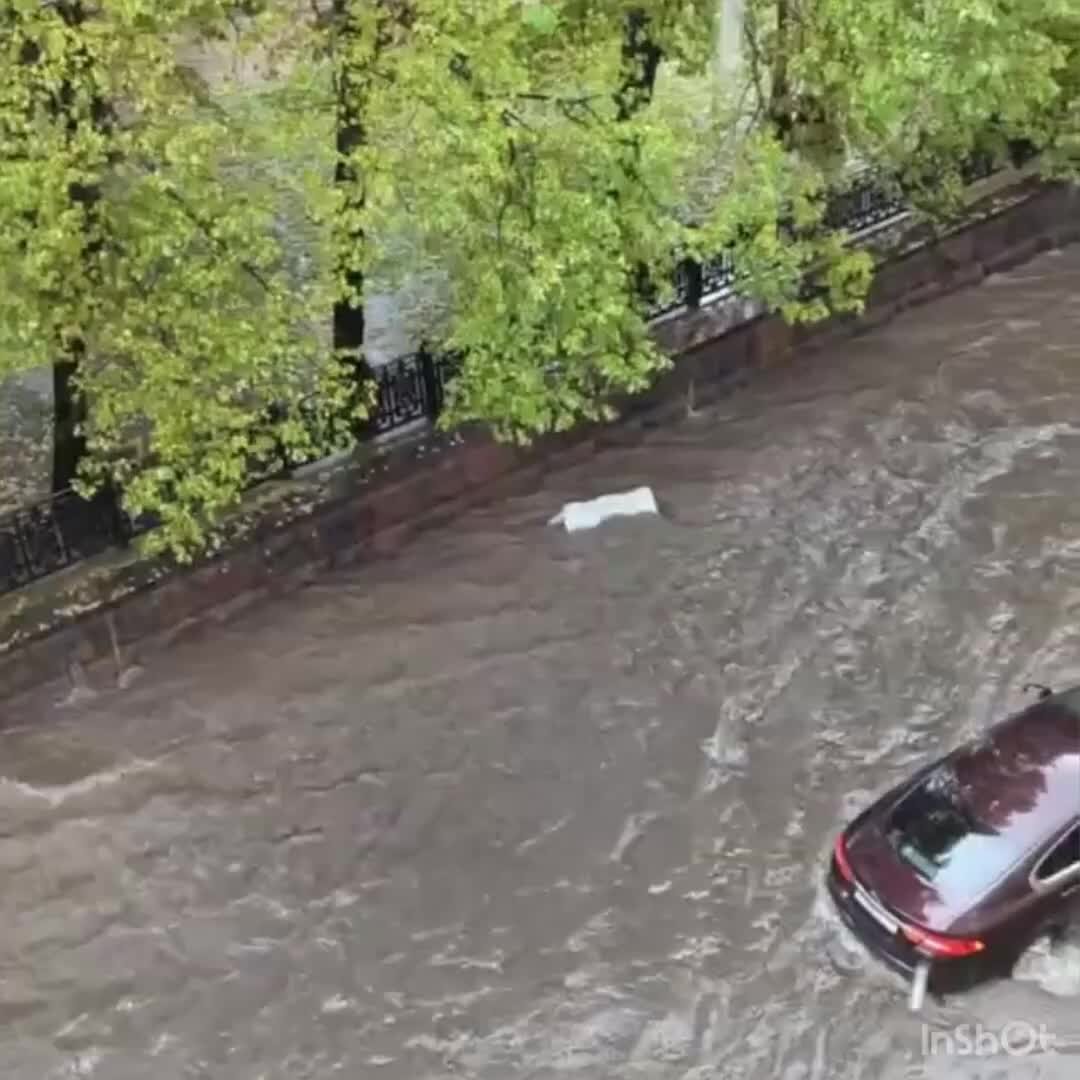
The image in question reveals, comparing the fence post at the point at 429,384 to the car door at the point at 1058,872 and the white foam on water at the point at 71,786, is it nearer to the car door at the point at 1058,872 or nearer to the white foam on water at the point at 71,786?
the white foam on water at the point at 71,786

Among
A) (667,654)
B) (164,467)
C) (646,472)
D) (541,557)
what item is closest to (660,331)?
(646,472)

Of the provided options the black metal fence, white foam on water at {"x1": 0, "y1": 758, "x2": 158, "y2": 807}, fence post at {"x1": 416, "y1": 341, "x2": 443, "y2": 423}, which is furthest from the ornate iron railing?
fence post at {"x1": 416, "y1": 341, "x2": 443, "y2": 423}

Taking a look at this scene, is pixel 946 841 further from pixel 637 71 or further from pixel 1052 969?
pixel 637 71

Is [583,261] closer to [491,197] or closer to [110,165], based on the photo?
[491,197]

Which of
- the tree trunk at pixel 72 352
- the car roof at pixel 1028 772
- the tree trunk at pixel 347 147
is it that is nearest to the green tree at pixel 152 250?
the tree trunk at pixel 72 352

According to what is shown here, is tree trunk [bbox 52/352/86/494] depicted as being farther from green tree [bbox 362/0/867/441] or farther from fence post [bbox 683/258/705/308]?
fence post [bbox 683/258/705/308]

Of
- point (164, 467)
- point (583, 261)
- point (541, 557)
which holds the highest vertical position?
point (583, 261)

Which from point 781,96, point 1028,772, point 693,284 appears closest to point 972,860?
point 1028,772
